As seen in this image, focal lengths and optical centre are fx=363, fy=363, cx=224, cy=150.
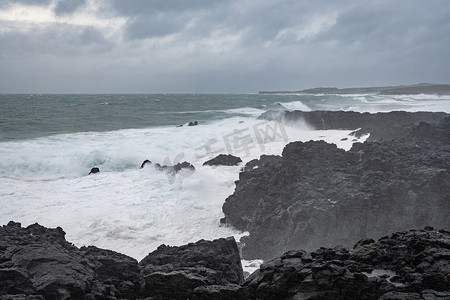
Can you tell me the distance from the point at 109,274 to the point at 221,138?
24193mm

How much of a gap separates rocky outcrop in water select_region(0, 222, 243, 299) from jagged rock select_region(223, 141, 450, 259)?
344 centimetres

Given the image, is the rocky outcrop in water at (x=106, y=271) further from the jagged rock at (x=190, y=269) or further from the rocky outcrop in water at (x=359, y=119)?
the rocky outcrop in water at (x=359, y=119)

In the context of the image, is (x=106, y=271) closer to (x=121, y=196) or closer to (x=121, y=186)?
(x=121, y=196)

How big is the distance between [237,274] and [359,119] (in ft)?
88.4

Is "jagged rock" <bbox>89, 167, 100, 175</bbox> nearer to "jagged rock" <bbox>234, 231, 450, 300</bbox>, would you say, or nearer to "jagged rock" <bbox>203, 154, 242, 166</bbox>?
"jagged rock" <bbox>203, 154, 242, 166</bbox>

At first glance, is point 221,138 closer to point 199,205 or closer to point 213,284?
point 199,205

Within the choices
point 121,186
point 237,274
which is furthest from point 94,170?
point 237,274

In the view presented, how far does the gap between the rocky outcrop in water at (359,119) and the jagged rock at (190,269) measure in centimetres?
1634

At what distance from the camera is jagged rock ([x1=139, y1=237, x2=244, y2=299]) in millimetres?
4953

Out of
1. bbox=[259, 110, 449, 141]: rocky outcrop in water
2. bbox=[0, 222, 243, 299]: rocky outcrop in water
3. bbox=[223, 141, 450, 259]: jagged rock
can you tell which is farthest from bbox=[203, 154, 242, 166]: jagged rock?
bbox=[0, 222, 243, 299]: rocky outcrop in water

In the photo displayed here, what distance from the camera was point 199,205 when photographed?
1292 centimetres

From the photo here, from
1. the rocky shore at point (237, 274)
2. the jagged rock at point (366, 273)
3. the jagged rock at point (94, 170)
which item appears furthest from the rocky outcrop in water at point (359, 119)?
the rocky shore at point (237, 274)

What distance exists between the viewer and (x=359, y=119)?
3009 centimetres

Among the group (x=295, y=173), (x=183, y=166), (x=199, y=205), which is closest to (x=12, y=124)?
(x=183, y=166)
